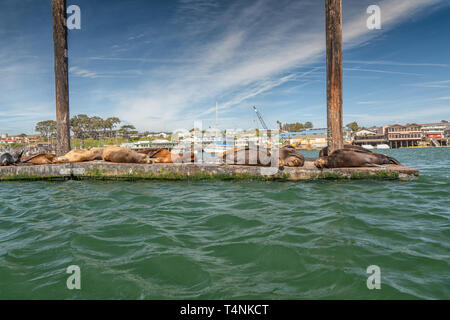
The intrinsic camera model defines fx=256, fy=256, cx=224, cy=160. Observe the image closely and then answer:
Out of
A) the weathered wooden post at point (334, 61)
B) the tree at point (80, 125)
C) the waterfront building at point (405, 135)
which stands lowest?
the weathered wooden post at point (334, 61)

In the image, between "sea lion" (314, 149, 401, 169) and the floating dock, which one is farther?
"sea lion" (314, 149, 401, 169)

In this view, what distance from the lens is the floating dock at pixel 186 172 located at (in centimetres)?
661

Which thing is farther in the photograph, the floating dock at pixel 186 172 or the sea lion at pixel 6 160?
the sea lion at pixel 6 160

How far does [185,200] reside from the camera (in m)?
5.27

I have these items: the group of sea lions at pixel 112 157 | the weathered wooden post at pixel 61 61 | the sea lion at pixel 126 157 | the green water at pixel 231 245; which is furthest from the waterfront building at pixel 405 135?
the weathered wooden post at pixel 61 61

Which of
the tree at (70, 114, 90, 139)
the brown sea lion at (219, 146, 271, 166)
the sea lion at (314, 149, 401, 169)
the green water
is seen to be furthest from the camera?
the tree at (70, 114, 90, 139)

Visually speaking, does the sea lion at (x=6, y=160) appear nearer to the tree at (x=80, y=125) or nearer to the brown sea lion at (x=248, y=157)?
the brown sea lion at (x=248, y=157)

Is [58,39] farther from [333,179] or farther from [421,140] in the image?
[421,140]

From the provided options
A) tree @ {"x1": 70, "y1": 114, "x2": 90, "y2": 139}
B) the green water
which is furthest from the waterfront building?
tree @ {"x1": 70, "y1": 114, "x2": 90, "y2": 139}

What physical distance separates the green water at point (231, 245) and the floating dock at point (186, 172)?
3.61ft

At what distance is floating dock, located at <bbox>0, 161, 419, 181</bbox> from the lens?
6.61 meters

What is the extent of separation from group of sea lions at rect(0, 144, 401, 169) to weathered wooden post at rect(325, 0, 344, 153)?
106cm

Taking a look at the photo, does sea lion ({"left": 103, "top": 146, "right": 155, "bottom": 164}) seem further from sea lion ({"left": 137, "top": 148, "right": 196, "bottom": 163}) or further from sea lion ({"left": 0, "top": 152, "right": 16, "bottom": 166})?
sea lion ({"left": 0, "top": 152, "right": 16, "bottom": 166})
